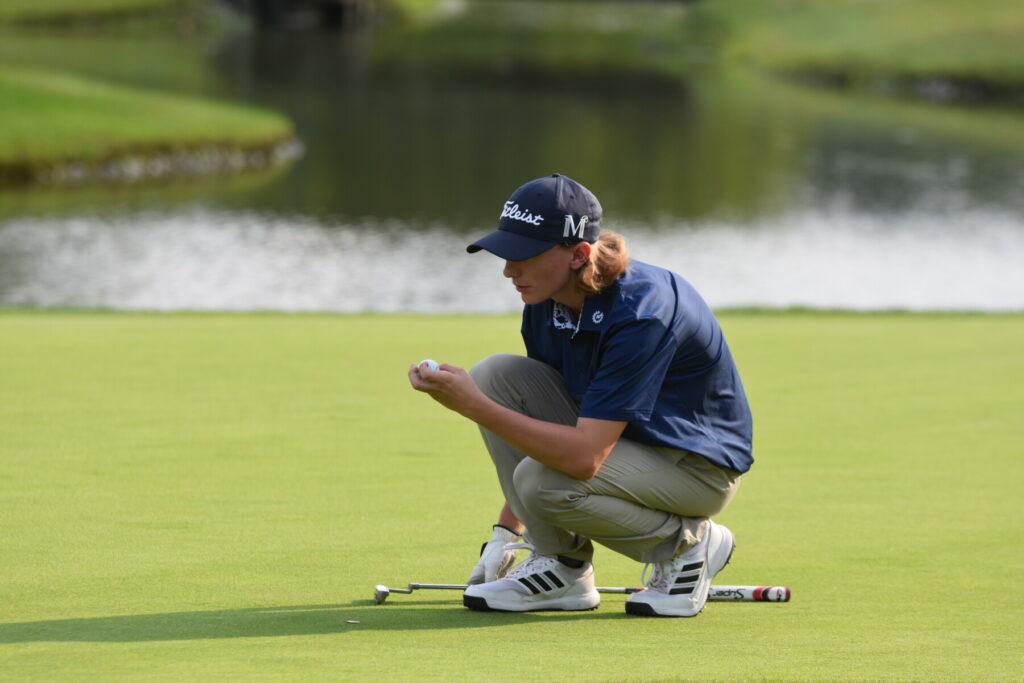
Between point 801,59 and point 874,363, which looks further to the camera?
point 801,59

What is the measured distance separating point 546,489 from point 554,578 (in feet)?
0.93

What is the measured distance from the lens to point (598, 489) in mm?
3678

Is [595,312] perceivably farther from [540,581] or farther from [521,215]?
[540,581]

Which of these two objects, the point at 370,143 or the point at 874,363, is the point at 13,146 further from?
the point at 874,363

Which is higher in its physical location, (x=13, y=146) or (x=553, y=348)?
(x=553, y=348)

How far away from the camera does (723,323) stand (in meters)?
9.56

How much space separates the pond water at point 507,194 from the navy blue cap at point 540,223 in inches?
547

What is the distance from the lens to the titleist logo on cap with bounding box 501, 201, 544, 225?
3.57 metres

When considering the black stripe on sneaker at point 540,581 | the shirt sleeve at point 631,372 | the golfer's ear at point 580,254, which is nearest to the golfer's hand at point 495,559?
the black stripe on sneaker at point 540,581

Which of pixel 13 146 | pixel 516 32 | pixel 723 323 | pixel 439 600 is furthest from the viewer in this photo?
pixel 516 32

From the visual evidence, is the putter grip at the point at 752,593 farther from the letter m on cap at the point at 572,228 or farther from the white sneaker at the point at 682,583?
the letter m on cap at the point at 572,228

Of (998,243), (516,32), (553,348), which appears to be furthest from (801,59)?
(553,348)

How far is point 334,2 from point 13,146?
55715mm

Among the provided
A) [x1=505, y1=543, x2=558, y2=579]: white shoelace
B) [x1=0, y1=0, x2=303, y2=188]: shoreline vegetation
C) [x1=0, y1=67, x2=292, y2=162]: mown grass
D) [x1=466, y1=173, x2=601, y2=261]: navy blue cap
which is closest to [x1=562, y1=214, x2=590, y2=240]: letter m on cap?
[x1=466, y1=173, x2=601, y2=261]: navy blue cap
